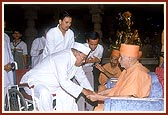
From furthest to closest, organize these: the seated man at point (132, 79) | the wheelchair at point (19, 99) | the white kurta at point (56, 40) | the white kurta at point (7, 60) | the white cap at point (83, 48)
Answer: the white kurta at point (56, 40) < the white kurta at point (7, 60) < the wheelchair at point (19, 99) < the white cap at point (83, 48) < the seated man at point (132, 79)

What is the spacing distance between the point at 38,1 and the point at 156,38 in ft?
17.4

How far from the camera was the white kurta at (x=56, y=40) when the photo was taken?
15.7 feet

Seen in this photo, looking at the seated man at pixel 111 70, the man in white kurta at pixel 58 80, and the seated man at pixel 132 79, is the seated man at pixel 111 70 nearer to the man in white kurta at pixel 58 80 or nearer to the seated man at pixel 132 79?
the man in white kurta at pixel 58 80

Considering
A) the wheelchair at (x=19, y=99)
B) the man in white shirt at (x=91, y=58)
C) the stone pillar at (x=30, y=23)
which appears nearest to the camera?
the wheelchair at (x=19, y=99)

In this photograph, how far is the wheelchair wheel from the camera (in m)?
3.88

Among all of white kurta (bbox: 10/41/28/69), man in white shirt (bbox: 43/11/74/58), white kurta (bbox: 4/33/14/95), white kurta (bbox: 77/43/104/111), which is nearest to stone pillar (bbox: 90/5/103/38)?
white kurta (bbox: 10/41/28/69)

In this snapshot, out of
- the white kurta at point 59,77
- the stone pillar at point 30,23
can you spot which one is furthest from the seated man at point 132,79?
the stone pillar at point 30,23

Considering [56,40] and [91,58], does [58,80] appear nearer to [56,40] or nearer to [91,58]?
[56,40]

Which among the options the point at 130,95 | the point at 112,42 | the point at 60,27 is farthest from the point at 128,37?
the point at 130,95

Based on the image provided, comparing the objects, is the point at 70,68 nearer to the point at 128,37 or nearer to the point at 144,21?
the point at 128,37

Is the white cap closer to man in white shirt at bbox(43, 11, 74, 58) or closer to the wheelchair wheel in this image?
the wheelchair wheel

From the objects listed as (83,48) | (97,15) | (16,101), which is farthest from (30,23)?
(83,48)

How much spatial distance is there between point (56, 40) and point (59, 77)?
3.26 ft

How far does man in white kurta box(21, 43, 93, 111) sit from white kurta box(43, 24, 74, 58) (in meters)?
0.69
